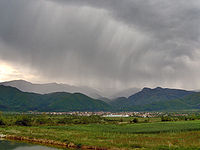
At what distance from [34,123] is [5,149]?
209 feet

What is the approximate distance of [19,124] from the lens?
11281 cm

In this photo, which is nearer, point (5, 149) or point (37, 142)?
point (5, 149)

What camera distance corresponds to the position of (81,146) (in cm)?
5391

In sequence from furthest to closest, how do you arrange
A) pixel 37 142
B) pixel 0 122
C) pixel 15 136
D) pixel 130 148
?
pixel 0 122
pixel 15 136
pixel 37 142
pixel 130 148

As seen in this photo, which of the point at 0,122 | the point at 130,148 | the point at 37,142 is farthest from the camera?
the point at 0,122

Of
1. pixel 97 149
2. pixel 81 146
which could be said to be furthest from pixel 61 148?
pixel 97 149

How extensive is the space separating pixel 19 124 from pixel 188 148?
91653 mm

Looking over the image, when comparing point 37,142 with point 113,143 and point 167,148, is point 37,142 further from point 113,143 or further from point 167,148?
point 167,148

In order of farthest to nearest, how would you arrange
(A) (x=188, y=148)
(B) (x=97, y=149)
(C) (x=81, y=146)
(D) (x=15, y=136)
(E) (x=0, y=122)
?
(E) (x=0, y=122) < (D) (x=15, y=136) < (C) (x=81, y=146) < (B) (x=97, y=149) < (A) (x=188, y=148)

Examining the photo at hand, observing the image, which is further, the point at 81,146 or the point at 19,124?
the point at 19,124

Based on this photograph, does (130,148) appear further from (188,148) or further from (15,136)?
(15,136)

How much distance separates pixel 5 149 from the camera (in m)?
53.0

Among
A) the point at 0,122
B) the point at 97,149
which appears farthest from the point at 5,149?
the point at 0,122

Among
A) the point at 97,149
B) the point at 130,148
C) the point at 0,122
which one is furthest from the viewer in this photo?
the point at 0,122
